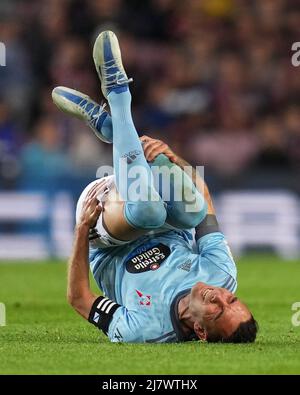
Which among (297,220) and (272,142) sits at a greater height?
(272,142)

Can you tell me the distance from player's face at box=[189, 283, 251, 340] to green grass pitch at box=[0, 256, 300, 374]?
0.38 ft

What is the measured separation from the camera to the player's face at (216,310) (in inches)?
260

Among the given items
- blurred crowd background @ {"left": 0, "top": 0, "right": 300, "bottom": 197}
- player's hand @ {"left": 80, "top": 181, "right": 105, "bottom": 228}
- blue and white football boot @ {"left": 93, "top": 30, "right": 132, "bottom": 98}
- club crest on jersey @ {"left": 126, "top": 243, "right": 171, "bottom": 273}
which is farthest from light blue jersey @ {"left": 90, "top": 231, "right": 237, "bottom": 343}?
blurred crowd background @ {"left": 0, "top": 0, "right": 300, "bottom": 197}

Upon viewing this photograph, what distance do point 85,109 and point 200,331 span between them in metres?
1.72

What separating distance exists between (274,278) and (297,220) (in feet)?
8.20

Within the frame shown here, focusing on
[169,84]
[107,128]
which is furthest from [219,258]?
[169,84]

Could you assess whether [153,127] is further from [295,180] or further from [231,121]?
[295,180]

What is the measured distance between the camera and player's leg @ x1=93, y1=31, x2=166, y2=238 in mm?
6934

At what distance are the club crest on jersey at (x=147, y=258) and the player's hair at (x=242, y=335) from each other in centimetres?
59

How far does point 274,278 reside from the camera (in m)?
11.8

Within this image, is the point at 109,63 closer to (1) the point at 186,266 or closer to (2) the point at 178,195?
(2) the point at 178,195

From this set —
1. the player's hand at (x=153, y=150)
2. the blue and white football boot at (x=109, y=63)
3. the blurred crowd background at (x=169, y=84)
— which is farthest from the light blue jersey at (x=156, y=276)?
the blurred crowd background at (x=169, y=84)
